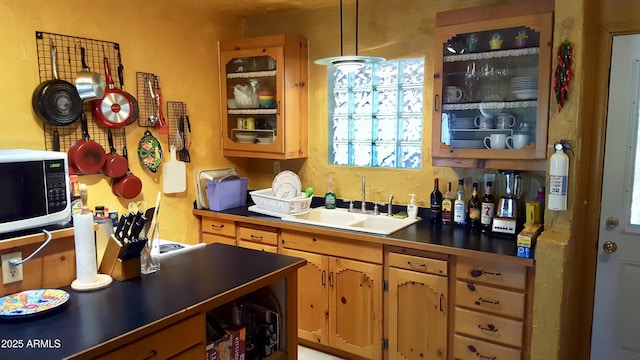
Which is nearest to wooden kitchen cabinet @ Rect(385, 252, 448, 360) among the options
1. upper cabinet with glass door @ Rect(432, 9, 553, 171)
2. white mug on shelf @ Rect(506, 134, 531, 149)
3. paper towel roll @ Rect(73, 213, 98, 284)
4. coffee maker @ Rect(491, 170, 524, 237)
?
coffee maker @ Rect(491, 170, 524, 237)

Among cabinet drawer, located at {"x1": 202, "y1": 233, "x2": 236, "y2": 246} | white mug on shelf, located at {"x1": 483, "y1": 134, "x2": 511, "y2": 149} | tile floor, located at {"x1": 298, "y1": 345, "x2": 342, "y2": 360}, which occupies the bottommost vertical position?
tile floor, located at {"x1": 298, "y1": 345, "x2": 342, "y2": 360}

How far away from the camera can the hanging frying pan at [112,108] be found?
2807 millimetres

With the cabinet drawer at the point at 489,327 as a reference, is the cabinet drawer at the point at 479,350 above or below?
below

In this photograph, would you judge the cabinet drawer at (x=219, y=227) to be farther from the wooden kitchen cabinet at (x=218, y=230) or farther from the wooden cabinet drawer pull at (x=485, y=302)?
the wooden cabinet drawer pull at (x=485, y=302)

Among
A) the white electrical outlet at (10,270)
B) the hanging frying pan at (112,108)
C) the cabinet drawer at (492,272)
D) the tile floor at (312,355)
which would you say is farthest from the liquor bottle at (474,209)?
the white electrical outlet at (10,270)

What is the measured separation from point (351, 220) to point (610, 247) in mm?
1518

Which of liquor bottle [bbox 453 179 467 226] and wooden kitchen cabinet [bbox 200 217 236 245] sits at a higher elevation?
liquor bottle [bbox 453 179 467 226]

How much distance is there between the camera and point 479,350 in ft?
8.20

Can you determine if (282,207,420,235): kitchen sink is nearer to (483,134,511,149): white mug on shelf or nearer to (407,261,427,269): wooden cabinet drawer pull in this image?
(407,261,427,269): wooden cabinet drawer pull

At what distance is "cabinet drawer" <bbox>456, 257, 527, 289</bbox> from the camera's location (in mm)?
2352

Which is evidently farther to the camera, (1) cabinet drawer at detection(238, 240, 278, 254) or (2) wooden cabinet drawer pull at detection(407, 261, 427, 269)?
(1) cabinet drawer at detection(238, 240, 278, 254)

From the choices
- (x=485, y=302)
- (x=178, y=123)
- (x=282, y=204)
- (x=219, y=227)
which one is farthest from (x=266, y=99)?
(x=485, y=302)

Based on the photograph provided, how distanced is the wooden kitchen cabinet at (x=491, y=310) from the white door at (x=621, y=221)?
0.63 meters

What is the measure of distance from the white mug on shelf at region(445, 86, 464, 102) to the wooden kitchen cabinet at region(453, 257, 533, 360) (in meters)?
0.91
